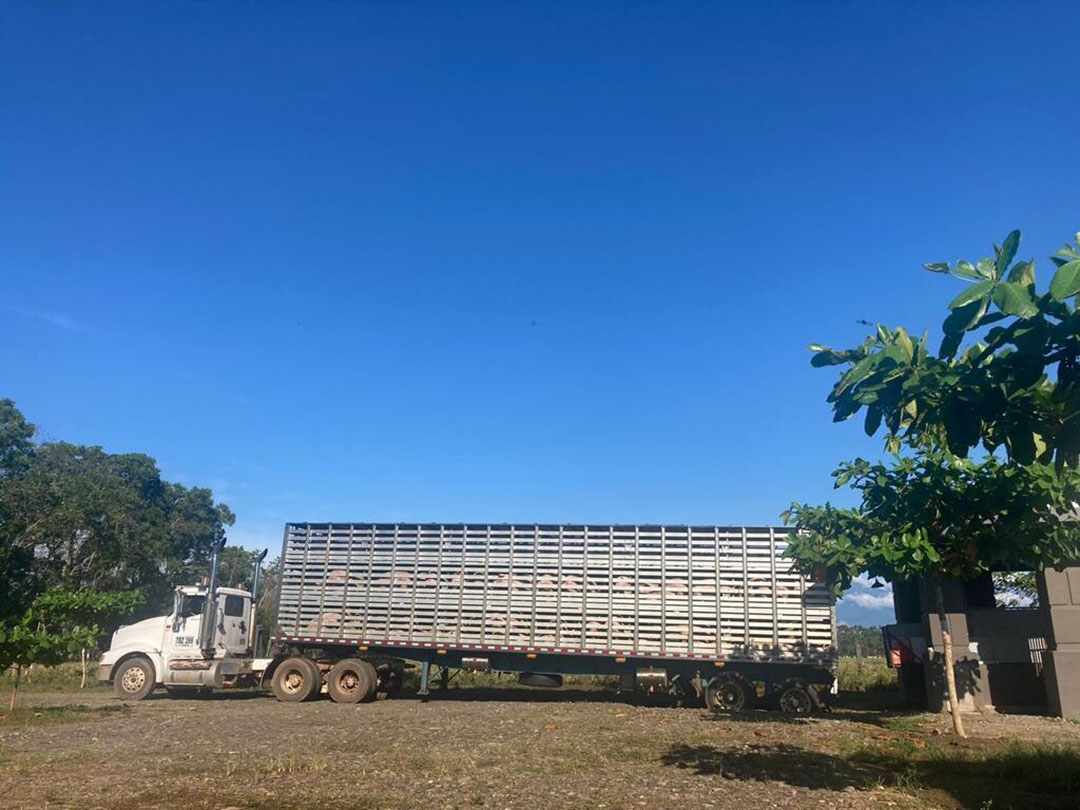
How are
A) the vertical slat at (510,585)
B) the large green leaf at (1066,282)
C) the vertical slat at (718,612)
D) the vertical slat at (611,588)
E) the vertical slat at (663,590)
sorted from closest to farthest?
1. the large green leaf at (1066,282)
2. the vertical slat at (718,612)
3. the vertical slat at (663,590)
4. the vertical slat at (611,588)
5. the vertical slat at (510,585)

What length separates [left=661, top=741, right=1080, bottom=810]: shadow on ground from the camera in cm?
848

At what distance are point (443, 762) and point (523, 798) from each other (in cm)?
240

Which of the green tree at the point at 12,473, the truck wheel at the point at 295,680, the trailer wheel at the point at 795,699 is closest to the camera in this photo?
the trailer wheel at the point at 795,699

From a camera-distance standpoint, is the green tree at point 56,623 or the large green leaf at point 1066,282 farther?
the green tree at point 56,623

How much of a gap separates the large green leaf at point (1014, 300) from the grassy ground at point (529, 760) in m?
6.45

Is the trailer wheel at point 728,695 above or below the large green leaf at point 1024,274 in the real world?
below

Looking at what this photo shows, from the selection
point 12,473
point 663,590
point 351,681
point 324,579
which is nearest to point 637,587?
point 663,590

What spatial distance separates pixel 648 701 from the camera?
21.0 meters

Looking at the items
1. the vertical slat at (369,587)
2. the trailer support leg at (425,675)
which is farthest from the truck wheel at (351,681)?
the trailer support leg at (425,675)

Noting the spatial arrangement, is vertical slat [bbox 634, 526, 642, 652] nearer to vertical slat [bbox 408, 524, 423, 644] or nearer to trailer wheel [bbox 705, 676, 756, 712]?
trailer wheel [bbox 705, 676, 756, 712]

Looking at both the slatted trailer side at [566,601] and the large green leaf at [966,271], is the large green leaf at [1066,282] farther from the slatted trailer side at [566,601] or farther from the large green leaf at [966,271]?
the slatted trailer side at [566,601]

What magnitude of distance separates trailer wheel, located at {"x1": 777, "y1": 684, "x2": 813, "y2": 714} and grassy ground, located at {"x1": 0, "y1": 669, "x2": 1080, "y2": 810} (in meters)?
0.86

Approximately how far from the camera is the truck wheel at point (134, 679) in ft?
69.5

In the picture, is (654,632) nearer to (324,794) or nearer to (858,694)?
(858,694)
